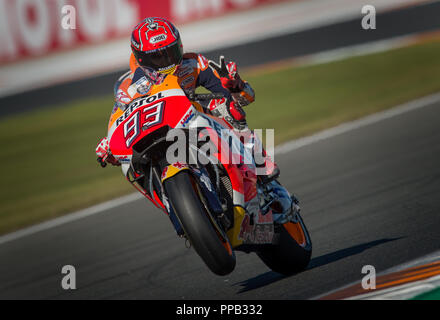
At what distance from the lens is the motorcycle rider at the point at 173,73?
477 centimetres

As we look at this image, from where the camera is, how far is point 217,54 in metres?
16.4

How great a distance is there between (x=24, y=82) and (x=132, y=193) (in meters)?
7.46

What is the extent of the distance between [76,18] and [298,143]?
761 cm

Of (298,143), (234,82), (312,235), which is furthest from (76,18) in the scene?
(234,82)

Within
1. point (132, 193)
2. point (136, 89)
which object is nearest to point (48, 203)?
point (132, 193)

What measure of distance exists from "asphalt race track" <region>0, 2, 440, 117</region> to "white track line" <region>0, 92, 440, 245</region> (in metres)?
5.41

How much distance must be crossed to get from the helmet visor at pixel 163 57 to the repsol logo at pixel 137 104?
1.13 feet
